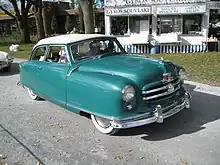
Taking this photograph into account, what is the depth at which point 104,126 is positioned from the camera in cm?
488

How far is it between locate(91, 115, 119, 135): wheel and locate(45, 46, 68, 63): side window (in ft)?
4.45

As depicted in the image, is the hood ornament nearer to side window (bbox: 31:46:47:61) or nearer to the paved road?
the paved road

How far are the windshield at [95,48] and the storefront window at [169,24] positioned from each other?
1171 cm

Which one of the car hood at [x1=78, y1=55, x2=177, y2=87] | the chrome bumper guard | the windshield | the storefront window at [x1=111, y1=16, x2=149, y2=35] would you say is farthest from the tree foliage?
the chrome bumper guard

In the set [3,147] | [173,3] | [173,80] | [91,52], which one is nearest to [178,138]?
[173,80]

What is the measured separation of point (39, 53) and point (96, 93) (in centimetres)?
273

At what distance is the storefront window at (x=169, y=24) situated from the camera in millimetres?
17125

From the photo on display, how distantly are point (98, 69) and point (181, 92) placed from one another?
155 centimetres

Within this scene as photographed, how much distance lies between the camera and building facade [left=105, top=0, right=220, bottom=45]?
16516 millimetres

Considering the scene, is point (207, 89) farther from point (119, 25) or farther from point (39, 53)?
point (119, 25)

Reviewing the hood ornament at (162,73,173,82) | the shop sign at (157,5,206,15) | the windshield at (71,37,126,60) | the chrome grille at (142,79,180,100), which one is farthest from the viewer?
the shop sign at (157,5,206,15)

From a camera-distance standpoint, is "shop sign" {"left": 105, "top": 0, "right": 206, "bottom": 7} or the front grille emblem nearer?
the front grille emblem

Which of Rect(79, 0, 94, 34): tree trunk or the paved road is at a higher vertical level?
Rect(79, 0, 94, 34): tree trunk

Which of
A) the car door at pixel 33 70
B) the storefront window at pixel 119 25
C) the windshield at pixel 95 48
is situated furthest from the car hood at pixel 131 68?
the storefront window at pixel 119 25
